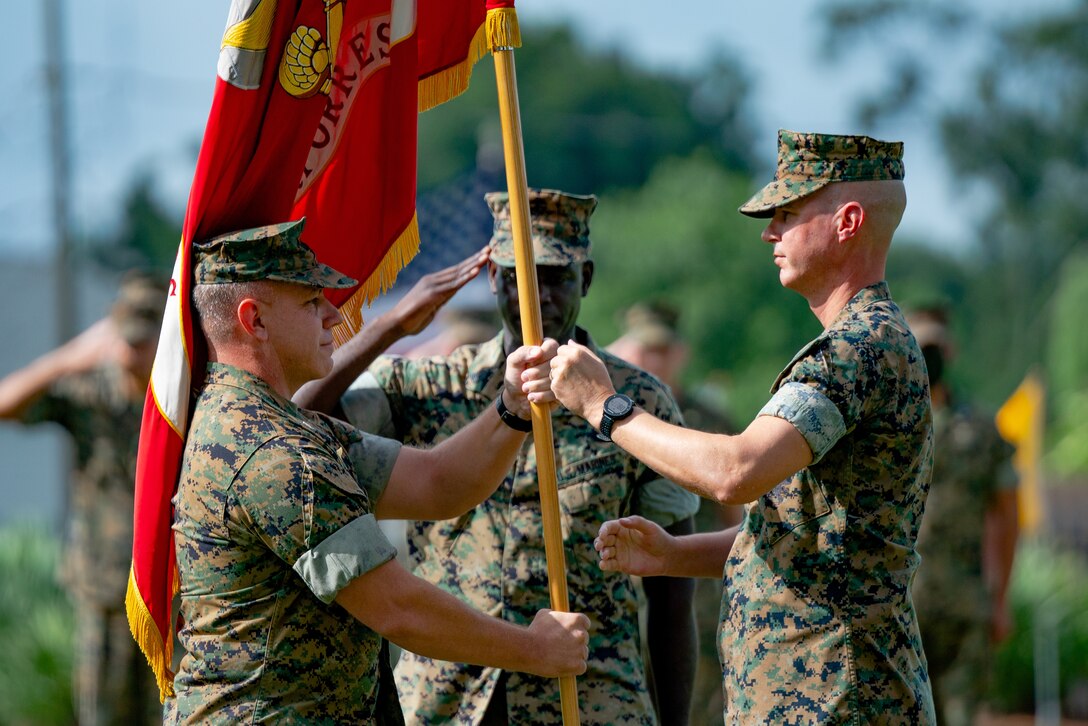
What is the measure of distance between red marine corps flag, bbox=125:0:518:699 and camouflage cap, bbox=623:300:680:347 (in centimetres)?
483

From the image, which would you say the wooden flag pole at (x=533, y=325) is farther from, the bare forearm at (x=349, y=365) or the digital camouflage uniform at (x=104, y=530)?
the digital camouflage uniform at (x=104, y=530)

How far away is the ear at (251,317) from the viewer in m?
4.01

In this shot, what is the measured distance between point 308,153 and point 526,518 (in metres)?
1.35

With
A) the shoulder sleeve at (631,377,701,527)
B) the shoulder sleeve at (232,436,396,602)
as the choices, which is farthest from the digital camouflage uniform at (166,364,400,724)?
the shoulder sleeve at (631,377,701,527)

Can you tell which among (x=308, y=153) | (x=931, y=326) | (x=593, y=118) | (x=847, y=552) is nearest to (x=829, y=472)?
(x=847, y=552)

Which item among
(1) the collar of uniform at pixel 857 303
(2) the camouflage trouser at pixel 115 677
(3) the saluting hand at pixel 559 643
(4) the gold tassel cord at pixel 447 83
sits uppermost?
(4) the gold tassel cord at pixel 447 83

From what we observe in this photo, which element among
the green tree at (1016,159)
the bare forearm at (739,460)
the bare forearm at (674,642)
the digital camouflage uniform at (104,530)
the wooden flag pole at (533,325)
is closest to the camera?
the bare forearm at (739,460)

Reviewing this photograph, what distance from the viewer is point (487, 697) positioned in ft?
15.6

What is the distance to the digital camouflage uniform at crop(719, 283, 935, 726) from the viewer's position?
13.1ft

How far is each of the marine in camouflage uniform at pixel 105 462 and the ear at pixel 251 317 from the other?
4.07 metres

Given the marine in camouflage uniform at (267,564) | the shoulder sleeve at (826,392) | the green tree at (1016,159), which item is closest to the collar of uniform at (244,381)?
the marine in camouflage uniform at (267,564)

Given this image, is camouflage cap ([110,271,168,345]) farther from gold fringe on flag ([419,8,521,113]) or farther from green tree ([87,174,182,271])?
green tree ([87,174,182,271])

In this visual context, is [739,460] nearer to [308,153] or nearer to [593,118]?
[308,153]

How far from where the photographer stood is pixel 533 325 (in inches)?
172
